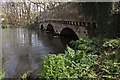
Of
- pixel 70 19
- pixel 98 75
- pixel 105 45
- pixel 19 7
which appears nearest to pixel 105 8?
pixel 105 45

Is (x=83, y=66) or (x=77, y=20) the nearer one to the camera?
(x=83, y=66)

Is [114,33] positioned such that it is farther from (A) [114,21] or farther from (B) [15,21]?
(B) [15,21]

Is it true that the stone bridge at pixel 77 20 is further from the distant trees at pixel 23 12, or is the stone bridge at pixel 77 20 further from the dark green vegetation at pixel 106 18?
the distant trees at pixel 23 12

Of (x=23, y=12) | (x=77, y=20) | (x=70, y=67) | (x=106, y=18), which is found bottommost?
(x=70, y=67)

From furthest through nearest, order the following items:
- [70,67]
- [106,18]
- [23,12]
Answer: [23,12]
[106,18]
[70,67]

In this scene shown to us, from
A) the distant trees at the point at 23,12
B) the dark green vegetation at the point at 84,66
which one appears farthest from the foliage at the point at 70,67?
the distant trees at the point at 23,12

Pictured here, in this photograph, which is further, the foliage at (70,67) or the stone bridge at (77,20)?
the stone bridge at (77,20)

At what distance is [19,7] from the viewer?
40.4 metres

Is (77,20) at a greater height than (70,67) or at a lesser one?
greater

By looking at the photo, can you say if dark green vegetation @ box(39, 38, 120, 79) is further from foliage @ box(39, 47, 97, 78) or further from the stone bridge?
the stone bridge

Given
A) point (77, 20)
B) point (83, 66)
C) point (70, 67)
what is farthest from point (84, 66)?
point (77, 20)

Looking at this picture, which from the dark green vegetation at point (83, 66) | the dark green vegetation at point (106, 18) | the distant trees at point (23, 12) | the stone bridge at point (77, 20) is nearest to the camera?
the dark green vegetation at point (83, 66)

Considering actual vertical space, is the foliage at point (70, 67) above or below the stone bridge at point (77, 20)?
below

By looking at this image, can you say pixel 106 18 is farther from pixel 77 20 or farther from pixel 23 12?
pixel 23 12
